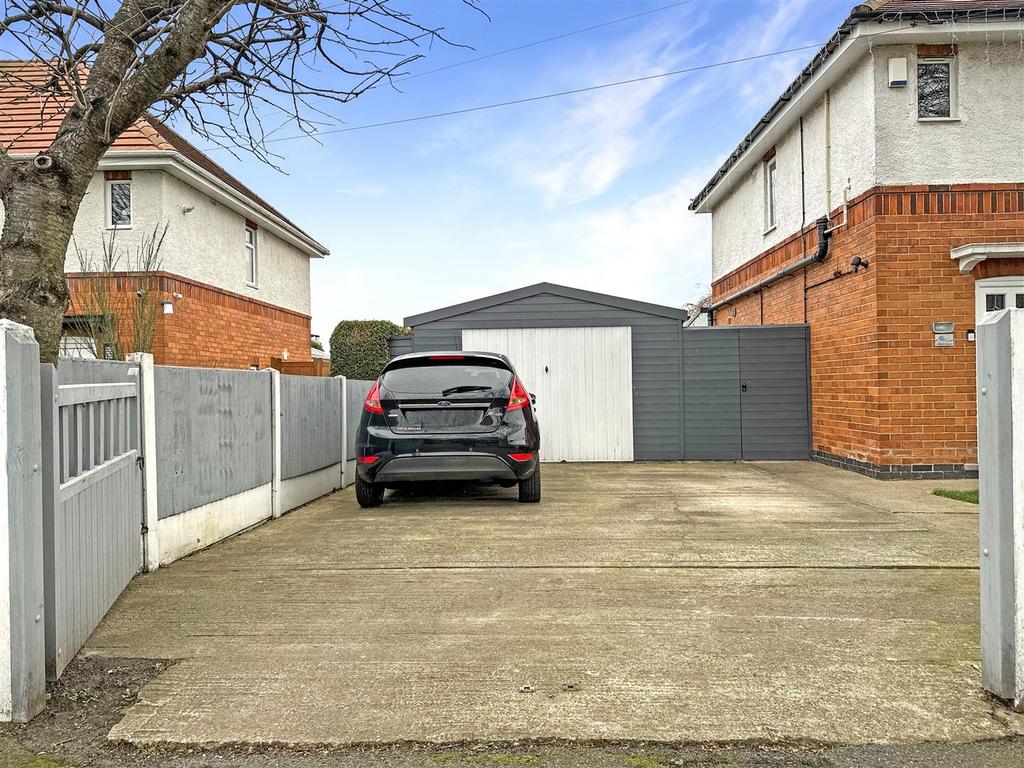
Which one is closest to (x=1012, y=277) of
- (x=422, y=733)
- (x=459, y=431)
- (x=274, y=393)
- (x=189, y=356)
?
(x=459, y=431)

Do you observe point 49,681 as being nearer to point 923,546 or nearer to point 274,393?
point 274,393

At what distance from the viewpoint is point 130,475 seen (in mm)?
4816

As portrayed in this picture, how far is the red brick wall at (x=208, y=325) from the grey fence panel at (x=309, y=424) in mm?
3991

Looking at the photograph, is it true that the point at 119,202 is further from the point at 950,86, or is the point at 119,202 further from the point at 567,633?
the point at 950,86

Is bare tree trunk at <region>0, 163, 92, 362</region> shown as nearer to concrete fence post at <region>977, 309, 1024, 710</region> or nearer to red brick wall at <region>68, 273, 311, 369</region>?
red brick wall at <region>68, 273, 311, 369</region>

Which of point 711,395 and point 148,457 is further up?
point 711,395

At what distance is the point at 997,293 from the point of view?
9945 mm

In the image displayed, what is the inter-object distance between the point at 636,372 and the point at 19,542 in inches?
438

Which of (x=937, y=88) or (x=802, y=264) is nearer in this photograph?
(x=937, y=88)

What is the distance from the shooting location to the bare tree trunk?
5.69 metres

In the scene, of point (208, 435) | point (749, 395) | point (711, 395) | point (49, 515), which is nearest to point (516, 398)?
point (208, 435)

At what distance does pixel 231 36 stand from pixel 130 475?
402 centimetres

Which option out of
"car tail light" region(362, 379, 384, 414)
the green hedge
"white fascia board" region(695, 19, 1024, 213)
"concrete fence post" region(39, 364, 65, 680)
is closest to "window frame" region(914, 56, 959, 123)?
"white fascia board" region(695, 19, 1024, 213)

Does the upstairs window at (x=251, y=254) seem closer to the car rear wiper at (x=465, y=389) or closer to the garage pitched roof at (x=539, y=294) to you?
the garage pitched roof at (x=539, y=294)
